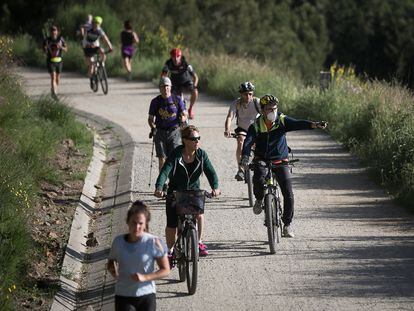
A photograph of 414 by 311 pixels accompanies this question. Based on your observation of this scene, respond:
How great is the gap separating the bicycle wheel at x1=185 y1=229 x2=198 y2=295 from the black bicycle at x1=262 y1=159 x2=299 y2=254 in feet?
5.16

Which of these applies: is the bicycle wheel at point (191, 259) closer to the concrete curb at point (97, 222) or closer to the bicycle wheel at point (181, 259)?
the bicycle wheel at point (181, 259)

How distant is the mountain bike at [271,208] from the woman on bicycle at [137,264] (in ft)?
12.4

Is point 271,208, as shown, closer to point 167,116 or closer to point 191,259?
point 191,259

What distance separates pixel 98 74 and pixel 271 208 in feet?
49.4

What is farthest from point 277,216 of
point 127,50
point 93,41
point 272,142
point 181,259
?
point 127,50

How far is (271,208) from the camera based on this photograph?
11.4 metres

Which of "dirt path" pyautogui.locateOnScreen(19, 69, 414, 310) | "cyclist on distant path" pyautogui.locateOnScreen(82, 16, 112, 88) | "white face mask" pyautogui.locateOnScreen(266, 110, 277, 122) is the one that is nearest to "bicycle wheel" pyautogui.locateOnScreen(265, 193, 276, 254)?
"dirt path" pyautogui.locateOnScreen(19, 69, 414, 310)

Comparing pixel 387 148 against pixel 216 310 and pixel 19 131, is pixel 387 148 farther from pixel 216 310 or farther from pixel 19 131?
pixel 216 310

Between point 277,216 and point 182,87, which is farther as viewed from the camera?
point 182,87

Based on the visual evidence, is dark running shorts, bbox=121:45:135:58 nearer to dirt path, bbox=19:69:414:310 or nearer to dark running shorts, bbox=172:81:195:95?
dark running shorts, bbox=172:81:195:95

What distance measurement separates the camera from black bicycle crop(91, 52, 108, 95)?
82.3ft

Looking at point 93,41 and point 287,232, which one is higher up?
point 287,232

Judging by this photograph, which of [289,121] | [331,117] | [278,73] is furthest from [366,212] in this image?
[278,73]

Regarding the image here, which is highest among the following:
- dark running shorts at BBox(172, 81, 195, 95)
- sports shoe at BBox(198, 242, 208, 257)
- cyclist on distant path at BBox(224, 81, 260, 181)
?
cyclist on distant path at BBox(224, 81, 260, 181)
